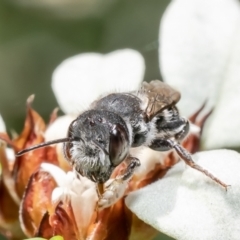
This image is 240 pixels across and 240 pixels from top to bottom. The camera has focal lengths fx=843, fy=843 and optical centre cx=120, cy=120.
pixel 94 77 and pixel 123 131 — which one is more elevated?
pixel 123 131

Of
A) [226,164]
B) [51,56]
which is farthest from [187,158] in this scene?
[51,56]

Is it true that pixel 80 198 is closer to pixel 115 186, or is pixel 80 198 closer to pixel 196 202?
pixel 115 186

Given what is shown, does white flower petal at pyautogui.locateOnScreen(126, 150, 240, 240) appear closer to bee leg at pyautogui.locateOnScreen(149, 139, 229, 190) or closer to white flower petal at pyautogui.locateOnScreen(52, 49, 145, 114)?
bee leg at pyautogui.locateOnScreen(149, 139, 229, 190)

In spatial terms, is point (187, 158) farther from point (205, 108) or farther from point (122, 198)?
point (205, 108)

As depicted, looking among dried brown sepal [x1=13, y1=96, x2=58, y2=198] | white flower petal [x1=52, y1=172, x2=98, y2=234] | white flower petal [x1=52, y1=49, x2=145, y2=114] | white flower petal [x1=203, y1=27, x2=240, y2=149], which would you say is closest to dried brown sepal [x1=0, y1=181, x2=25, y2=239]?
dried brown sepal [x1=13, y1=96, x2=58, y2=198]

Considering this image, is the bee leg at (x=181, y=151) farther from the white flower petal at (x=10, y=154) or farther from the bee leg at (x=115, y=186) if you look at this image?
the white flower petal at (x=10, y=154)

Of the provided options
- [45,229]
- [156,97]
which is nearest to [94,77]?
[156,97]
